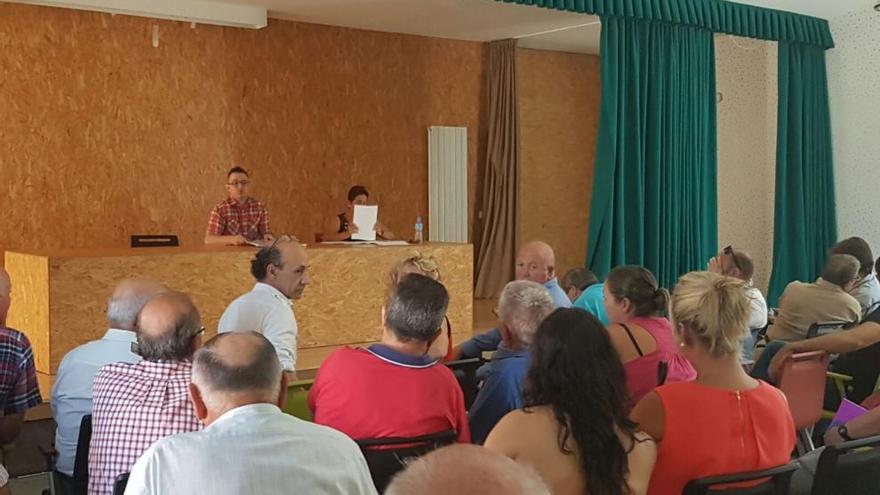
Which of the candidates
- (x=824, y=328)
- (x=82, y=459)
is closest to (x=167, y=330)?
(x=82, y=459)

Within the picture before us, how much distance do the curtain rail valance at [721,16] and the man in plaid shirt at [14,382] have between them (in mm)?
4581

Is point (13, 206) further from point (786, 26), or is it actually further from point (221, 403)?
point (786, 26)

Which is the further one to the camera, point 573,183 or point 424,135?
point 573,183

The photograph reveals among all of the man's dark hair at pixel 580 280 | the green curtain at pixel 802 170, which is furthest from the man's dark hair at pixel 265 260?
the green curtain at pixel 802 170

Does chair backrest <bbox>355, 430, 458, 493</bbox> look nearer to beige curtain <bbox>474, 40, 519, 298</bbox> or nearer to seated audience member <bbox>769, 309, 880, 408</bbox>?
seated audience member <bbox>769, 309, 880, 408</bbox>

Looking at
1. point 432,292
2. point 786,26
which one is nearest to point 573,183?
point 786,26

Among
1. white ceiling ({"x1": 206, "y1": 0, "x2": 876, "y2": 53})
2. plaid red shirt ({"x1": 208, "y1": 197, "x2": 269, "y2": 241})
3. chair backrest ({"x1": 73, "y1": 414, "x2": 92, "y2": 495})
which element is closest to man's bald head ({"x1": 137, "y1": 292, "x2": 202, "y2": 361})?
chair backrest ({"x1": 73, "y1": 414, "x2": 92, "y2": 495})

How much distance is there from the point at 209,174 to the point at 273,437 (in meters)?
6.56

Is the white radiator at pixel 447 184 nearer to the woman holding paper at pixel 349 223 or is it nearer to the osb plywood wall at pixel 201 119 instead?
the osb plywood wall at pixel 201 119

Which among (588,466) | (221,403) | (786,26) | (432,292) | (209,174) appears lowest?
(588,466)

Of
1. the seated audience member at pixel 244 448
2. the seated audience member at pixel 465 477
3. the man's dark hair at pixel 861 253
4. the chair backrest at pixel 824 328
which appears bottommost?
the chair backrest at pixel 824 328

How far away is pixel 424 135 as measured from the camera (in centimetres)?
948

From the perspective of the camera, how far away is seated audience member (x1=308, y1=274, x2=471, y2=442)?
2650 mm

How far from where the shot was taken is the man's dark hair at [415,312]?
111 inches
